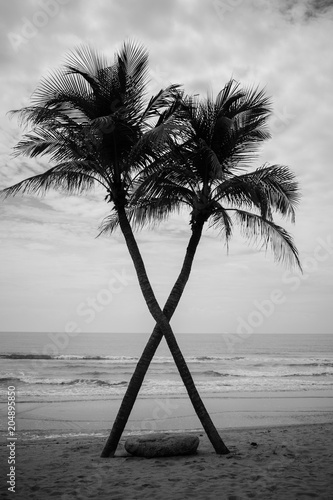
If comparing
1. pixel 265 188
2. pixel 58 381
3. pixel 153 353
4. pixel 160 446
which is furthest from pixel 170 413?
pixel 58 381

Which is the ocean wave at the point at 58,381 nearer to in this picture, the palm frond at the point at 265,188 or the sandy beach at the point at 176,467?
the sandy beach at the point at 176,467

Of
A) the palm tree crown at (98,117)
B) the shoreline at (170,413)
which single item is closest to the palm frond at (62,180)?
the palm tree crown at (98,117)

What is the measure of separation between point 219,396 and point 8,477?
554 inches

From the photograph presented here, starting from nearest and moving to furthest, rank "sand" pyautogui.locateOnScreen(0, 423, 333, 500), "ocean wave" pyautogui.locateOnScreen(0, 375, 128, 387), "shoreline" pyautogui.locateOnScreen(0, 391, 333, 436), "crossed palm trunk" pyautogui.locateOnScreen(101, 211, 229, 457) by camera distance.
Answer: "sand" pyautogui.locateOnScreen(0, 423, 333, 500), "crossed palm trunk" pyautogui.locateOnScreen(101, 211, 229, 457), "shoreline" pyautogui.locateOnScreen(0, 391, 333, 436), "ocean wave" pyautogui.locateOnScreen(0, 375, 128, 387)

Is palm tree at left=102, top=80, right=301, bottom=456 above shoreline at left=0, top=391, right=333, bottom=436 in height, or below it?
above

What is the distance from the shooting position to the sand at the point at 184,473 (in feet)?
18.6

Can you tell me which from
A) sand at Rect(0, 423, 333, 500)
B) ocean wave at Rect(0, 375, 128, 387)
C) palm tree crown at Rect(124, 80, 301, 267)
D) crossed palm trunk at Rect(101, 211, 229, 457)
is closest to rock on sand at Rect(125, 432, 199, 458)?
sand at Rect(0, 423, 333, 500)

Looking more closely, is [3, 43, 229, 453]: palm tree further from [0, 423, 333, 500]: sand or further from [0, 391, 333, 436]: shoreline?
[0, 391, 333, 436]: shoreline

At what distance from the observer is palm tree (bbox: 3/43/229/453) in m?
7.60

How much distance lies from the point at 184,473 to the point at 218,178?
16.4 feet

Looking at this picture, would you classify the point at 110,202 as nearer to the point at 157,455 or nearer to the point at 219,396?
the point at 157,455

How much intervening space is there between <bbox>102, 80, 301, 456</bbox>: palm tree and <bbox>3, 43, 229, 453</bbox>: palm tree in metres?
0.35

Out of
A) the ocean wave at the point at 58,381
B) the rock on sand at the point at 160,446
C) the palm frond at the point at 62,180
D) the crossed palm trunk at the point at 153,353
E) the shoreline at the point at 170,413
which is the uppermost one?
the palm frond at the point at 62,180

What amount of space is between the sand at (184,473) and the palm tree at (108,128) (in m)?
0.85
